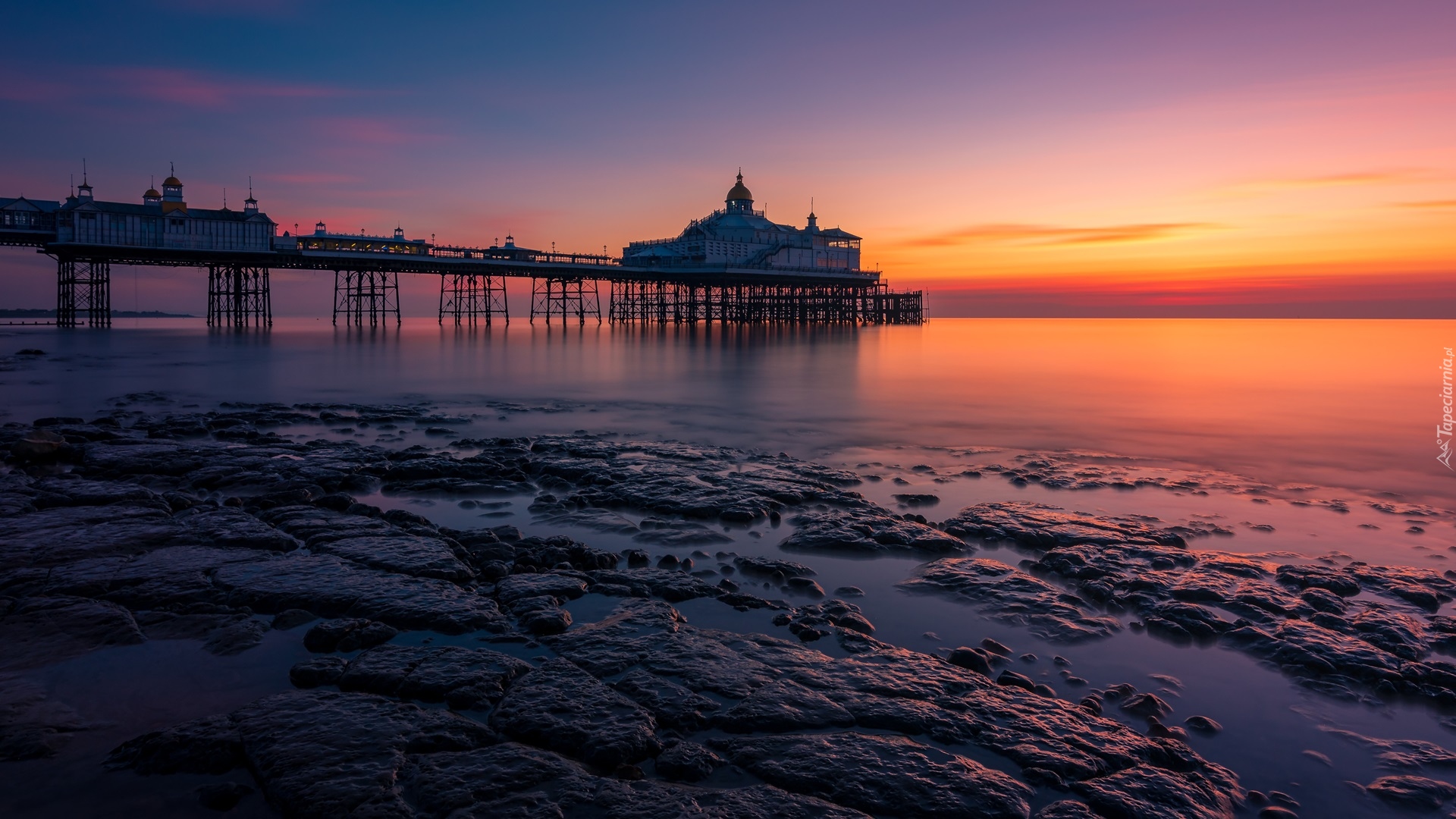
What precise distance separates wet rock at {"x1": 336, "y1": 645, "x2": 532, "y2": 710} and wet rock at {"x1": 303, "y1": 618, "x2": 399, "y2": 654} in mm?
176

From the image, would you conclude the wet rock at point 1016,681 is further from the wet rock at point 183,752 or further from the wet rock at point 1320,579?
the wet rock at point 183,752

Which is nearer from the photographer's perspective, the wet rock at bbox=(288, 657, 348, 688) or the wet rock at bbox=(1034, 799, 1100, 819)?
the wet rock at bbox=(1034, 799, 1100, 819)

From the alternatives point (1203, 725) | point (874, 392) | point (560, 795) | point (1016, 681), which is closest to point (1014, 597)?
point (1016, 681)

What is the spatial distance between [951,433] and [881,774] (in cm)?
1242

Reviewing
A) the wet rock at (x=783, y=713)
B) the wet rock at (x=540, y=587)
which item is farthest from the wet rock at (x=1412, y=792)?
the wet rock at (x=540, y=587)

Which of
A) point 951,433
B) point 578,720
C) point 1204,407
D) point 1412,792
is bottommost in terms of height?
point 1412,792

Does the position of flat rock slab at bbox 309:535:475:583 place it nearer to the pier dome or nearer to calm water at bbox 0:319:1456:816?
calm water at bbox 0:319:1456:816

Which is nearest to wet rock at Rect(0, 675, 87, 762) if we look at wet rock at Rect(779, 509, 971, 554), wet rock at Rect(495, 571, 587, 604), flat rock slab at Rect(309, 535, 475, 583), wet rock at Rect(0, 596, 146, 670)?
wet rock at Rect(0, 596, 146, 670)

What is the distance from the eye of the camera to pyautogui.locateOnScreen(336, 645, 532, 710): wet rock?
14.8ft

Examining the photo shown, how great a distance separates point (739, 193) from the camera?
9000cm

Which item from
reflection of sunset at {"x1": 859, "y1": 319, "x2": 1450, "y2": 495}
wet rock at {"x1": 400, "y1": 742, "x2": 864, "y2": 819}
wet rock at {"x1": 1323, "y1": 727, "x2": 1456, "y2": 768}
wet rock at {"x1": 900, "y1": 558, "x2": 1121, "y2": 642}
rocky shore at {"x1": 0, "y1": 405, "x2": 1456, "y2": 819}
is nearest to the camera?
wet rock at {"x1": 400, "y1": 742, "x2": 864, "y2": 819}

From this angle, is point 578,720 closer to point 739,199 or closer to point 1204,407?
point 1204,407

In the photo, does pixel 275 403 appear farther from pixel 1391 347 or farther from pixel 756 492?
pixel 1391 347

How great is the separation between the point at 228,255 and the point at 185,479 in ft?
189
